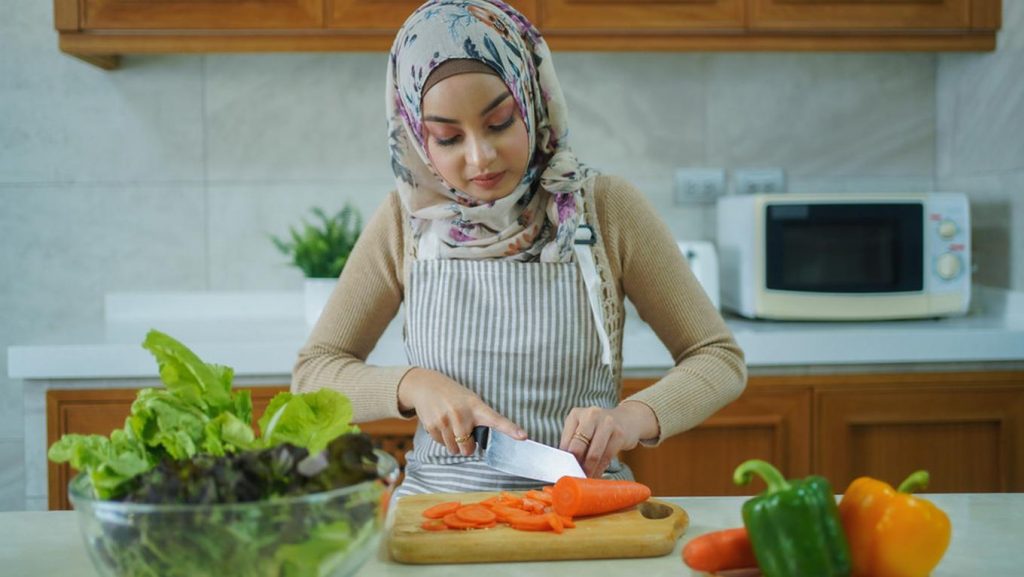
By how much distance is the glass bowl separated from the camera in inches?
28.2

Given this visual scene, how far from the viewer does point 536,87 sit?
1.41m

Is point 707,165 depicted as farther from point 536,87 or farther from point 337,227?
point 536,87

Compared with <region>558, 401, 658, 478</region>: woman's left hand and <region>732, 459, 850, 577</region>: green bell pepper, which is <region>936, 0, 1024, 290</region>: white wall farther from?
<region>732, 459, 850, 577</region>: green bell pepper

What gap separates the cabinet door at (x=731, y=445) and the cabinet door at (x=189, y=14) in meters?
1.27

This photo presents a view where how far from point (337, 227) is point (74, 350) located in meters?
0.65

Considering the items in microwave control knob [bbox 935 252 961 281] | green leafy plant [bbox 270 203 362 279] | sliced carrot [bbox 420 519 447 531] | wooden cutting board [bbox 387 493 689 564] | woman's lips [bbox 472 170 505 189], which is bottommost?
wooden cutting board [bbox 387 493 689 564]

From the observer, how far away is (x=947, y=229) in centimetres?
→ 231

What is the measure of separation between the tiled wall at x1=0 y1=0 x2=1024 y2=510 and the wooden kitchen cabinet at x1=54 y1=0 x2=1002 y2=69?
0.89 ft

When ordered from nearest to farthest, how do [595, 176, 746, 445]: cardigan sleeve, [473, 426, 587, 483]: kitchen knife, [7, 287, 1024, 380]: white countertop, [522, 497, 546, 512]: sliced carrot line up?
[522, 497, 546, 512]: sliced carrot < [473, 426, 587, 483]: kitchen knife < [595, 176, 746, 445]: cardigan sleeve < [7, 287, 1024, 380]: white countertop

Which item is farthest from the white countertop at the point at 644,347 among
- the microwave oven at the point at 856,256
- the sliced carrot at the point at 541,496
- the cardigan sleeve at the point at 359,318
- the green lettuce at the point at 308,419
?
the green lettuce at the point at 308,419

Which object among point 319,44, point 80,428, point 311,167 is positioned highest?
point 319,44

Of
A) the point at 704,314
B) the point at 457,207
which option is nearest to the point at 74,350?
the point at 457,207

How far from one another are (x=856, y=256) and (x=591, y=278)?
1.15 metres

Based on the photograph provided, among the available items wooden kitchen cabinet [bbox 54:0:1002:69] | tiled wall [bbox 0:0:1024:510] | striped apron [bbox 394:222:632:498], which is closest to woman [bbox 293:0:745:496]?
striped apron [bbox 394:222:632:498]
